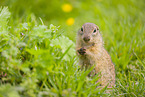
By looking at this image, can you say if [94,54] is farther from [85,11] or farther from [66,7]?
[66,7]

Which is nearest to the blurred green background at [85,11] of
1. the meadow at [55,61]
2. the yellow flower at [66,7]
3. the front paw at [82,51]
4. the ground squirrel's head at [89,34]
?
the yellow flower at [66,7]

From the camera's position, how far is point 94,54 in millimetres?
3713

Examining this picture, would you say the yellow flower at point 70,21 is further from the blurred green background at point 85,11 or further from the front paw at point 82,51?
the front paw at point 82,51

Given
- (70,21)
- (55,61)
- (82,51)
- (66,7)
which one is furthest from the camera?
(66,7)

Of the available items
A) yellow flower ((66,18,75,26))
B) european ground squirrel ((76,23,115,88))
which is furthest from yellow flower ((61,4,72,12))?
european ground squirrel ((76,23,115,88))

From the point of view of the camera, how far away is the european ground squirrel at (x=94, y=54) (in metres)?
3.66

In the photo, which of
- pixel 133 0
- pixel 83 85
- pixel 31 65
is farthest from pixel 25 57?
pixel 133 0

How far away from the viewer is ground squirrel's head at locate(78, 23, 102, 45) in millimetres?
3615

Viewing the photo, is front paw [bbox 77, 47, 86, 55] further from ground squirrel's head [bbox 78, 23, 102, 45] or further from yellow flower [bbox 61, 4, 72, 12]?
yellow flower [bbox 61, 4, 72, 12]

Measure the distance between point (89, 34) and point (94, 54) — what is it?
372 millimetres

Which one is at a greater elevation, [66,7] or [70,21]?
[66,7]

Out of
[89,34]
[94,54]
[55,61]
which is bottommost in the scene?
[55,61]

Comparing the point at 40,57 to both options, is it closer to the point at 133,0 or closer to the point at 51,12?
the point at 51,12

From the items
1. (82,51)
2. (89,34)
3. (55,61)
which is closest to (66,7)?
(89,34)
